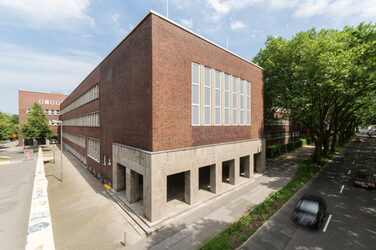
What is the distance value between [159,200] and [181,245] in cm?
290

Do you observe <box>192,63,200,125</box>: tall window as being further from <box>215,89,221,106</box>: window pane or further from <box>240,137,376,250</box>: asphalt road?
<box>240,137,376,250</box>: asphalt road

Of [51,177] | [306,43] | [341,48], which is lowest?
[51,177]

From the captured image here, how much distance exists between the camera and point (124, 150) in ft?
44.2

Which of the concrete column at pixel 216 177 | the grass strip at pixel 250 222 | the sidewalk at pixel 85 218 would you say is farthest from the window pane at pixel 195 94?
the sidewalk at pixel 85 218

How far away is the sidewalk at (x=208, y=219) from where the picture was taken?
8695 millimetres

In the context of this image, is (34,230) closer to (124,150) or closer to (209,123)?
(124,150)

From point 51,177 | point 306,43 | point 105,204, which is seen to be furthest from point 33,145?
point 306,43

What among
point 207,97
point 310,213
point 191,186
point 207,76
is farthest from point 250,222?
point 207,76

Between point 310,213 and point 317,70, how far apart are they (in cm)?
1478

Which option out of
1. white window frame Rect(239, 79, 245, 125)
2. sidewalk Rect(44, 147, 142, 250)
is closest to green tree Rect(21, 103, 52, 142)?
sidewalk Rect(44, 147, 142, 250)

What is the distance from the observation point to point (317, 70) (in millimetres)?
17109

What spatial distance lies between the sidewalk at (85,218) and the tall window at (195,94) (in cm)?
863

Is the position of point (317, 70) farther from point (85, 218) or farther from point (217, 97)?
point (85, 218)

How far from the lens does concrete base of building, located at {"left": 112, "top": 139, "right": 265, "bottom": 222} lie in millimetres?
10391
